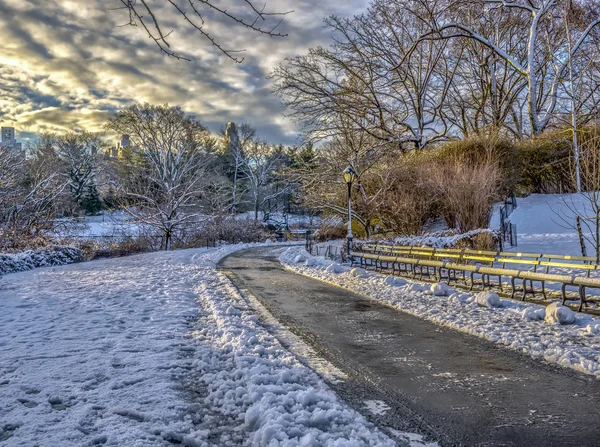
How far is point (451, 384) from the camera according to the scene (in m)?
4.24

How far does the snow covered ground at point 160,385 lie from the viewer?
312 cm

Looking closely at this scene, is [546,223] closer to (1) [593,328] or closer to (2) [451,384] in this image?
(1) [593,328]

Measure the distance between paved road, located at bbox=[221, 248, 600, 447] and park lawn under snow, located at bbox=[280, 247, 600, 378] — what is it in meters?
0.27

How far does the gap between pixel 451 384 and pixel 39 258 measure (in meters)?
19.1

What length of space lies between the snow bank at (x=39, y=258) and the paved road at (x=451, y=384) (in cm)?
1404

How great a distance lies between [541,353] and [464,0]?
22.5 metres

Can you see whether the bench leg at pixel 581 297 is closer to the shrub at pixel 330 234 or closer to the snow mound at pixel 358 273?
the snow mound at pixel 358 273

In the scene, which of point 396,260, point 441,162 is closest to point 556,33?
point 441,162

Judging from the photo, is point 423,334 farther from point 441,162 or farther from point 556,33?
point 556,33

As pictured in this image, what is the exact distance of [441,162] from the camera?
61.1 ft

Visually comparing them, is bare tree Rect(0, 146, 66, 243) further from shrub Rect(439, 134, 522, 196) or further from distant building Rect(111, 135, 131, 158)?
shrub Rect(439, 134, 522, 196)

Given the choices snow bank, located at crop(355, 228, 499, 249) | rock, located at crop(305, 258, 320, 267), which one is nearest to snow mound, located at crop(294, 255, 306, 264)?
rock, located at crop(305, 258, 320, 267)

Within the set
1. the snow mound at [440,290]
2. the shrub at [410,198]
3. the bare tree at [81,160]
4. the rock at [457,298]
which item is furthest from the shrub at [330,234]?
the bare tree at [81,160]

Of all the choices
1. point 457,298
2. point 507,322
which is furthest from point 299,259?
point 507,322
